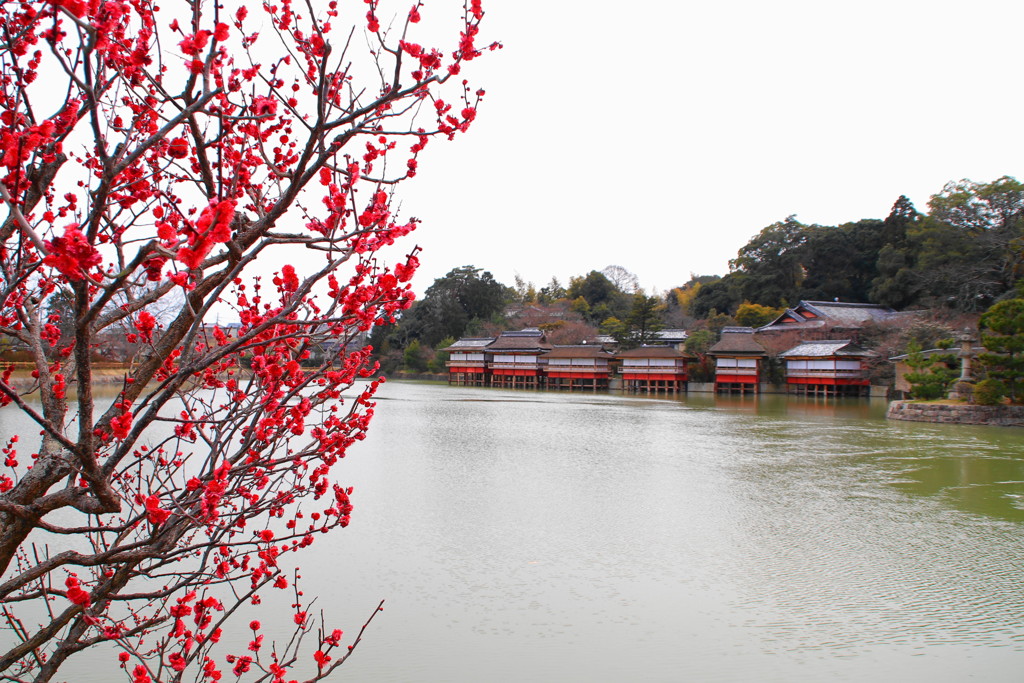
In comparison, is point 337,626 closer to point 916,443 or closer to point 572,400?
point 916,443

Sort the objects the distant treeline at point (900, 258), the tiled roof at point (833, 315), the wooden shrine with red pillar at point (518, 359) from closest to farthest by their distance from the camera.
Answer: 1. the distant treeline at point (900, 258)
2. the tiled roof at point (833, 315)
3. the wooden shrine with red pillar at point (518, 359)

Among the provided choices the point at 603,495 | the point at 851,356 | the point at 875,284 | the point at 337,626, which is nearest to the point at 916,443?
the point at 603,495

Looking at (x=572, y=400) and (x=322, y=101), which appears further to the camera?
(x=572, y=400)

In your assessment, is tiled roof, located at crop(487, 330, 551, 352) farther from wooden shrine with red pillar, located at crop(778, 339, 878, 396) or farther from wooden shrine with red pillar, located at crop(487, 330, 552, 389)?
wooden shrine with red pillar, located at crop(778, 339, 878, 396)

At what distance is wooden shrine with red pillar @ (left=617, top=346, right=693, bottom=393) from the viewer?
29156 millimetres

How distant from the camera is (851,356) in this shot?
25.9 m

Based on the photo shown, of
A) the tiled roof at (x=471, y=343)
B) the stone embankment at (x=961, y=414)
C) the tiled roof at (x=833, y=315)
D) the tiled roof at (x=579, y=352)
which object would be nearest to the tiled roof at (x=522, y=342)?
the tiled roof at (x=471, y=343)

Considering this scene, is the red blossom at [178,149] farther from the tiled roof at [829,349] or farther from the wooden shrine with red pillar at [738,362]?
the wooden shrine with red pillar at [738,362]

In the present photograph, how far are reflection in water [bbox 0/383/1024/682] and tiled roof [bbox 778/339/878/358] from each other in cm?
1563

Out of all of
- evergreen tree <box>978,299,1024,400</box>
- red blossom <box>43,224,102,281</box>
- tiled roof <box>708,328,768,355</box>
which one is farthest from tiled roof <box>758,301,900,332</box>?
red blossom <box>43,224,102,281</box>

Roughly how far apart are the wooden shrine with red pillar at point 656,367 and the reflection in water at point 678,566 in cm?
1833

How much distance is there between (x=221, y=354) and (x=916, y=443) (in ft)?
44.3

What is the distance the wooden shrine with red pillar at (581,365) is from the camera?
102 ft

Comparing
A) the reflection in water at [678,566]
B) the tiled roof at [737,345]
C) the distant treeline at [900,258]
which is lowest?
the reflection in water at [678,566]
